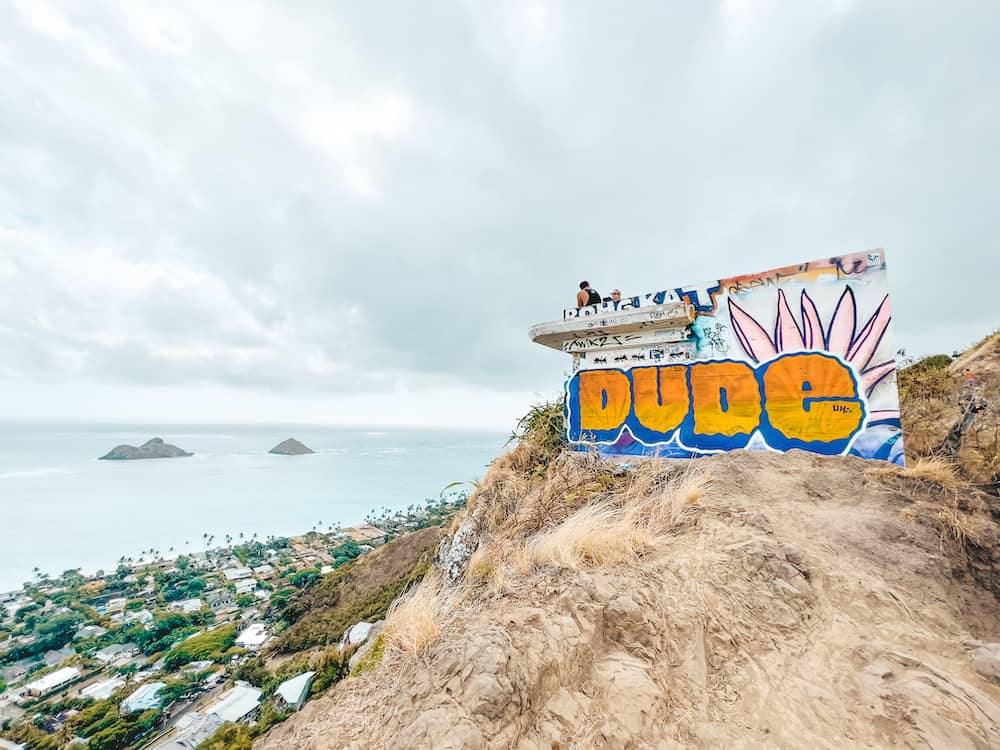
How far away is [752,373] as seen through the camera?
6.60 m

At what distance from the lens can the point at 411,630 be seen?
3.00 m

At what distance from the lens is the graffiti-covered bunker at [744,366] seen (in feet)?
19.0

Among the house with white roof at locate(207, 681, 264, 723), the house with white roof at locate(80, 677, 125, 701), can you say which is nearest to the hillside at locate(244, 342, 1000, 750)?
the house with white roof at locate(207, 681, 264, 723)

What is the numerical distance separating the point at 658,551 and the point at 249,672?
1658 centimetres

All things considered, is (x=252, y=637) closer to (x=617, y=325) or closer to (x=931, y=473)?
(x=617, y=325)

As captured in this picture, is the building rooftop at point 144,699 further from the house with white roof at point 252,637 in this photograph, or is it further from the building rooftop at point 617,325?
the building rooftop at point 617,325

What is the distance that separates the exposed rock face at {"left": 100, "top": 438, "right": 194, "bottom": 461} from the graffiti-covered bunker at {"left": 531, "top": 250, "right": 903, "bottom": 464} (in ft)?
447

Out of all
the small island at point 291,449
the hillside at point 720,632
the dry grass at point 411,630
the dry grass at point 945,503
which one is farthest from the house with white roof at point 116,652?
the small island at point 291,449

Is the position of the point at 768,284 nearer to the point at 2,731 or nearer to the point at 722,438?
the point at 722,438

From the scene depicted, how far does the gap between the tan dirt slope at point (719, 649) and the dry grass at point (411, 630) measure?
1.6 inches

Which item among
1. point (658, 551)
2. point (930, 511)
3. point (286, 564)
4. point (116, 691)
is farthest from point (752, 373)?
point (286, 564)

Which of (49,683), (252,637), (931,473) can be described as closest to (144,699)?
(252,637)

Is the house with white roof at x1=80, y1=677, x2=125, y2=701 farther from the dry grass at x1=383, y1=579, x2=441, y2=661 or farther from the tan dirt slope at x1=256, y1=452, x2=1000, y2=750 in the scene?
the tan dirt slope at x1=256, y1=452, x2=1000, y2=750

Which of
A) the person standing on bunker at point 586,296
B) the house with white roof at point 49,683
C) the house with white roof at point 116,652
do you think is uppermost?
the person standing on bunker at point 586,296
